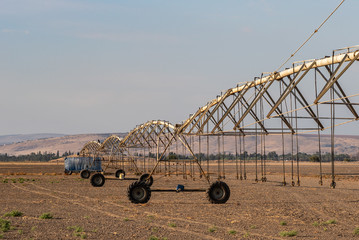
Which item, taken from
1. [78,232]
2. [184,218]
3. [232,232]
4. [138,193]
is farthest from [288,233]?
[138,193]

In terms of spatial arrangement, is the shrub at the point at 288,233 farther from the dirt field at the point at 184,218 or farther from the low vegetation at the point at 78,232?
the low vegetation at the point at 78,232

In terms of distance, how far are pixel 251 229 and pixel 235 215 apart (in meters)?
3.90

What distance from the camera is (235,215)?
21.2 meters

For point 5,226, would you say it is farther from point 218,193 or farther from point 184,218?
point 218,193

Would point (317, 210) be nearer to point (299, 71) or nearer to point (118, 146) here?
point (299, 71)

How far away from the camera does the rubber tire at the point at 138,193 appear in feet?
84.2

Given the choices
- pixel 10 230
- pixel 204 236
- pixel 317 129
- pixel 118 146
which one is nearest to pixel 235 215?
pixel 204 236

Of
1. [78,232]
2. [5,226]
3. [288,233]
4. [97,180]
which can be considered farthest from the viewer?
[97,180]

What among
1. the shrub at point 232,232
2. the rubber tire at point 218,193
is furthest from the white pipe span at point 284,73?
the shrub at point 232,232

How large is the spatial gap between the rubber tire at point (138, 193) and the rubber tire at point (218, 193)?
3.07 m

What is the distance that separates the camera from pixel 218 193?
2589 cm

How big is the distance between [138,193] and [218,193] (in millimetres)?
4062

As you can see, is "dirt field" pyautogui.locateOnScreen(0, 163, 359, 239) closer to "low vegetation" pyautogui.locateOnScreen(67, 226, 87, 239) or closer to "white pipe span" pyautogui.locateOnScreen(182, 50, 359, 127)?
"low vegetation" pyautogui.locateOnScreen(67, 226, 87, 239)

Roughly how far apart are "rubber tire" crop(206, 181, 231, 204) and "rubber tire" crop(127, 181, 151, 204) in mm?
3073
